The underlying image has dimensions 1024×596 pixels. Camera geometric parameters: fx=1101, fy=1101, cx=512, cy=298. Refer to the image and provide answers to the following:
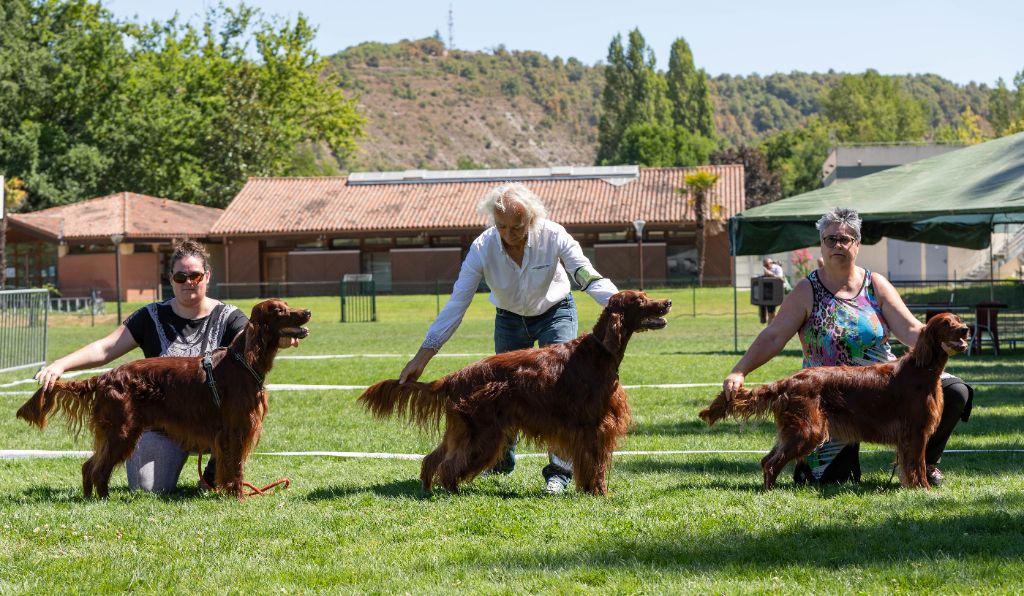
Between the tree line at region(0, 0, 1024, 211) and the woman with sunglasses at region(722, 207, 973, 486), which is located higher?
the tree line at region(0, 0, 1024, 211)

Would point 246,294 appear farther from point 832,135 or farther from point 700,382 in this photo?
point 832,135

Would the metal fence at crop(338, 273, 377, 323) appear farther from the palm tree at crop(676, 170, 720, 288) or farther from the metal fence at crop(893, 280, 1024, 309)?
the metal fence at crop(893, 280, 1024, 309)

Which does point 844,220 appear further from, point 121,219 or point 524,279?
point 121,219

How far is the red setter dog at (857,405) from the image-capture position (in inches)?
223

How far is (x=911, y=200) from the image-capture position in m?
13.5

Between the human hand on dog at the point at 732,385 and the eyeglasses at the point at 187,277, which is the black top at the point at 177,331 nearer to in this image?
the eyeglasses at the point at 187,277

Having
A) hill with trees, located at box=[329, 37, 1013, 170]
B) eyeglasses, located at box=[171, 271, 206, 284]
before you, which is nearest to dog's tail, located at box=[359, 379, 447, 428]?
eyeglasses, located at box=[171, 271, 206, 284]

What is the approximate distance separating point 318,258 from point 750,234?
3517 cm

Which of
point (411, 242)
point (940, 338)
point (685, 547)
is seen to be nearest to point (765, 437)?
point (940, 338)

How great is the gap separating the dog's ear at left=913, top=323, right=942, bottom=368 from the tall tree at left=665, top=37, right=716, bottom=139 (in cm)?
10530

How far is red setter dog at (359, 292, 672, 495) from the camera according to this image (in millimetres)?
5742

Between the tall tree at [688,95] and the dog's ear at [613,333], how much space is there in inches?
4154

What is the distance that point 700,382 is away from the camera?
12656 mm

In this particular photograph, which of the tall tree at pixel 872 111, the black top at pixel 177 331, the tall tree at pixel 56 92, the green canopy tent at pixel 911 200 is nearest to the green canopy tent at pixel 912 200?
the green canopy tent at pixel 911 200
